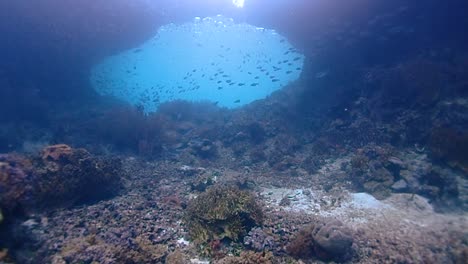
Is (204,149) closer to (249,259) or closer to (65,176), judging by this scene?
(65,176)

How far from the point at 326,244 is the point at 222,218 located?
298cm

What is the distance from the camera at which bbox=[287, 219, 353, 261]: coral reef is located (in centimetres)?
745

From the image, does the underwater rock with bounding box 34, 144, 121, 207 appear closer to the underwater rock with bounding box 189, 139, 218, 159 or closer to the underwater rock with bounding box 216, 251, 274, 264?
the underwater rock with bounding box 216, 251, 274, 264

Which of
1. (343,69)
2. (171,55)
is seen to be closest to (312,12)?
(343,69)

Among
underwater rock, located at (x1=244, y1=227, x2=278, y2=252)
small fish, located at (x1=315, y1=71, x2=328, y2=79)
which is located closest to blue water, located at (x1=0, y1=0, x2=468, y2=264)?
underwater rock, located at (x1=244, y1=227, x2=278, y2=252)

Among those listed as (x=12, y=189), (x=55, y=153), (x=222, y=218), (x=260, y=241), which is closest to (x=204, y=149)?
(x=55, y=153)

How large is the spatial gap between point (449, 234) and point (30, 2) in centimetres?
3162

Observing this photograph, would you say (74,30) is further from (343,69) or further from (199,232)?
(199,232)

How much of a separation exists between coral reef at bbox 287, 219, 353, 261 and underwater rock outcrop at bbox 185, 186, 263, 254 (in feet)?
4.88

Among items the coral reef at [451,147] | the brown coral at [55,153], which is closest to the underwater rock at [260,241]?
the brown coral at [55,153]

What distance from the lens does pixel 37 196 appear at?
940 centimetres

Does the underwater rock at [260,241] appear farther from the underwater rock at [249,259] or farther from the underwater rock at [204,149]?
the underwater rock at [204,149]

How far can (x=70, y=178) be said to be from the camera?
35.1 ft

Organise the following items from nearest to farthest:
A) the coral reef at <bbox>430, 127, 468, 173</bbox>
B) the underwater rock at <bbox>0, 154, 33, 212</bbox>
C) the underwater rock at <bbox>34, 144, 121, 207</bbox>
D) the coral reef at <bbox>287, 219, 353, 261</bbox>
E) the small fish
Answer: the underwater rock at <bbox>0, 154, 33, 212</bbox>
the coral reef at <bbox>287, 219, 353, 261</bbox>
the underwater rock at <bbox>34, 144, 121, 207</bbox>
the coral reef at <bbox>430, 127, 468, 173</bbox>
the small fish
